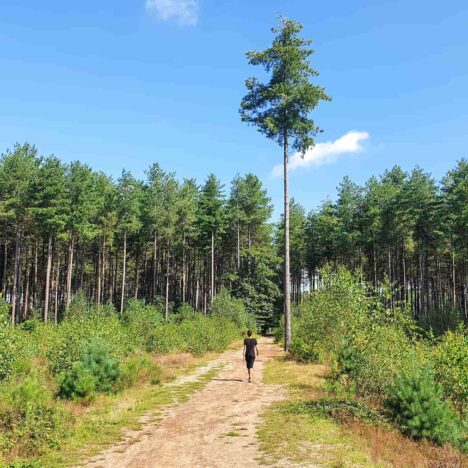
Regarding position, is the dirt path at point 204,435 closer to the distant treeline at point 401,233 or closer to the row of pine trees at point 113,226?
the distant treeline at point 401,233

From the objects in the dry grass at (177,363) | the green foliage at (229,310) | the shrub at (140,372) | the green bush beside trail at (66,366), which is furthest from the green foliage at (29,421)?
the green foliage at (229,310)

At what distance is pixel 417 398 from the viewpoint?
38.2 feet

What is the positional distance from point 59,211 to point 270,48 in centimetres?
2863

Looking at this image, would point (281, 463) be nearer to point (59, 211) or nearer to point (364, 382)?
point (364, 382)

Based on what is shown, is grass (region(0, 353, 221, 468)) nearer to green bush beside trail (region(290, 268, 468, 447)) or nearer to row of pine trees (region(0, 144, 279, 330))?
green bush beside trail (region(290, 268, 468, 447))

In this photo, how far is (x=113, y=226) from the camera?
179 ft

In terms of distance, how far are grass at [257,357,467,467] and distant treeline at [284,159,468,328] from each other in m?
28.2

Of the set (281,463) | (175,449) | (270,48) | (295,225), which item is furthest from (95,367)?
(295,225)

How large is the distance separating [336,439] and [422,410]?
10.7 ft

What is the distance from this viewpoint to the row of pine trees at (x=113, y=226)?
146ft

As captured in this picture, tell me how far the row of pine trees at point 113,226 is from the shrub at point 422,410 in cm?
3567

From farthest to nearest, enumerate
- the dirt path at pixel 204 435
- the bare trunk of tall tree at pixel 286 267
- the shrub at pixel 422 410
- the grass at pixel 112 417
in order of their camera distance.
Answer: the bare trunk of tall tree at pixel 286 267
the shrub at pixel 422 410
the grass at pixel 112 417
the dirt path at pixel 204 435

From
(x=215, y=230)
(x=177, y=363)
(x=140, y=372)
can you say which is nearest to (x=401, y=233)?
(x=215, y=230)

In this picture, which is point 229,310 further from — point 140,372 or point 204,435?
point 204,435
